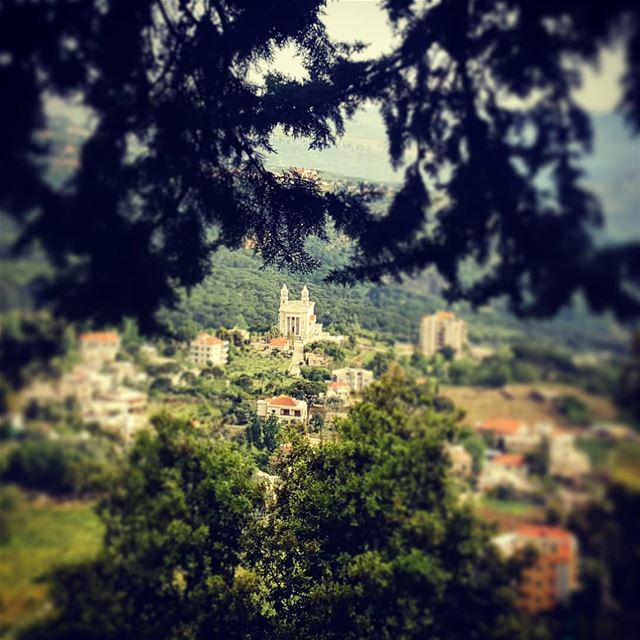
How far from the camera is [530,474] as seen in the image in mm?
2689

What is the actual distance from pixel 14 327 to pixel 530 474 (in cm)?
219

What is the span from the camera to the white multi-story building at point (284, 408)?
436 cm

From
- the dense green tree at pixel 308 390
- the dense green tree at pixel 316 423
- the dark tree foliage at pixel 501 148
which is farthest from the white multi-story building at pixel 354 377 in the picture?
the dark tree foliage at pixel 501 148

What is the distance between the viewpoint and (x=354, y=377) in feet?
14.6

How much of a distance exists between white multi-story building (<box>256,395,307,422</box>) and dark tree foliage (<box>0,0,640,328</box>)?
103 centimetres

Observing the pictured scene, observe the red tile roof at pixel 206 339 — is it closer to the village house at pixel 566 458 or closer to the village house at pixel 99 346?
the village house at pixel 99 346

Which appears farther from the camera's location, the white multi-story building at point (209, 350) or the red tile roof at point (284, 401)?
the red tile roof at point (284, 401)

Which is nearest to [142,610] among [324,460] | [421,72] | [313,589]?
[313,589]

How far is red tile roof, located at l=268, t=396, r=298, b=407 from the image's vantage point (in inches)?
172

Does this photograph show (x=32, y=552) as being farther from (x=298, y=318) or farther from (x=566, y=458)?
(x=566, y=458)

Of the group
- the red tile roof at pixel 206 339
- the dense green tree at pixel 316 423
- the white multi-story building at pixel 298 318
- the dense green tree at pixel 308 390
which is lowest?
the dense green tree at pixel 316 423

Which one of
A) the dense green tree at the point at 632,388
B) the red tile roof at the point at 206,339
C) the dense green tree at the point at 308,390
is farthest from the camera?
the dense green tree at the point at 308,390

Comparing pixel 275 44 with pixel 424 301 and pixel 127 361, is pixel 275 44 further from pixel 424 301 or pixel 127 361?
pixel 127 361

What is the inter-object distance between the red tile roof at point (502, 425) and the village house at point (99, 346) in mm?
1783
